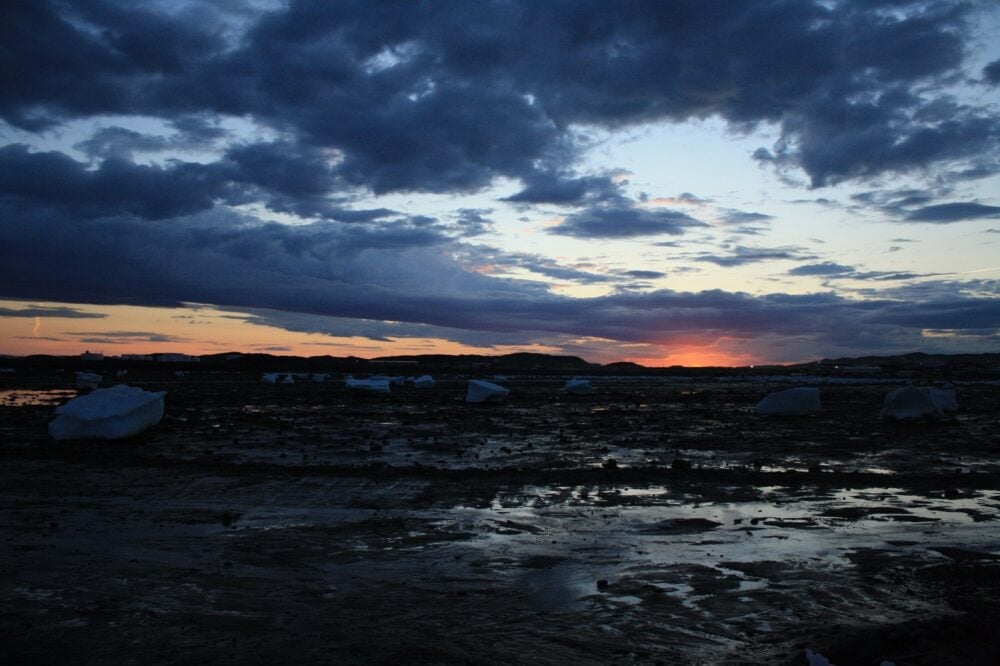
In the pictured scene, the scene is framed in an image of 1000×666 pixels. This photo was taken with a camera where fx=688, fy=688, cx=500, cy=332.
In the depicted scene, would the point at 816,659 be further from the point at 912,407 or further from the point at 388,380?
the point at 388,380

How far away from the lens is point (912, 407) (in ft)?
70.3

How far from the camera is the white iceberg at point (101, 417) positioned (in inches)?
696

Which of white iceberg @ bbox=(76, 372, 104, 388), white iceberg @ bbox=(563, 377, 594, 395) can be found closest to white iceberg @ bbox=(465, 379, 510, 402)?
white iceberg @ bbox=(563, 377, 594, 395)

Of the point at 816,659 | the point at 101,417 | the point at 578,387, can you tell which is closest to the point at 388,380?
the point at 578,387

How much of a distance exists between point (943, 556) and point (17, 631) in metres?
8.51

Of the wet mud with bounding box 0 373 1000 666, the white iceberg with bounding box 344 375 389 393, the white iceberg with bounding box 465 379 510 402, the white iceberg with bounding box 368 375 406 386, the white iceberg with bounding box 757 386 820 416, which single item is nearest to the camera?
the wet mud with bounding box 0 373 1000 666

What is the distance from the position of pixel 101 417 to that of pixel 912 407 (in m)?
23.5

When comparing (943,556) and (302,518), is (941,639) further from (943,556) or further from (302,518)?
(302,518)

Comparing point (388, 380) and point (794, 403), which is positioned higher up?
point (794, 403)

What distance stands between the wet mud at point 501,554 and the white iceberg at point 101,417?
3.70 feet

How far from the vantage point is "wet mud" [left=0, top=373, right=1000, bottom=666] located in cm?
509

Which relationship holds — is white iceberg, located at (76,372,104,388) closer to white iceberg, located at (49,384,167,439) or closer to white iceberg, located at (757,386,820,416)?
white iceberg, located at (49,384,167,439)

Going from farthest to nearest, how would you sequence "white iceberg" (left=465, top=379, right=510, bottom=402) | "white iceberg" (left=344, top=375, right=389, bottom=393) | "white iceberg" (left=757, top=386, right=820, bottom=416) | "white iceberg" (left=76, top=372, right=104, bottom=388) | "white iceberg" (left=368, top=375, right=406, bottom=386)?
"white iceberg" (left=76, top=372, right=104, bottom=388) < "white iceberg" (left=368, top=375, right=406, bottom=386) < "white iceberg" (left=344, top=375, right=389, bottom=393) < "white iceberg" (left=465, top=379, right=510, bottom=402) < "white iceberg" (left=757, top=386, right=820, bottom=416)

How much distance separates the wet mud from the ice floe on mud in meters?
4.75
